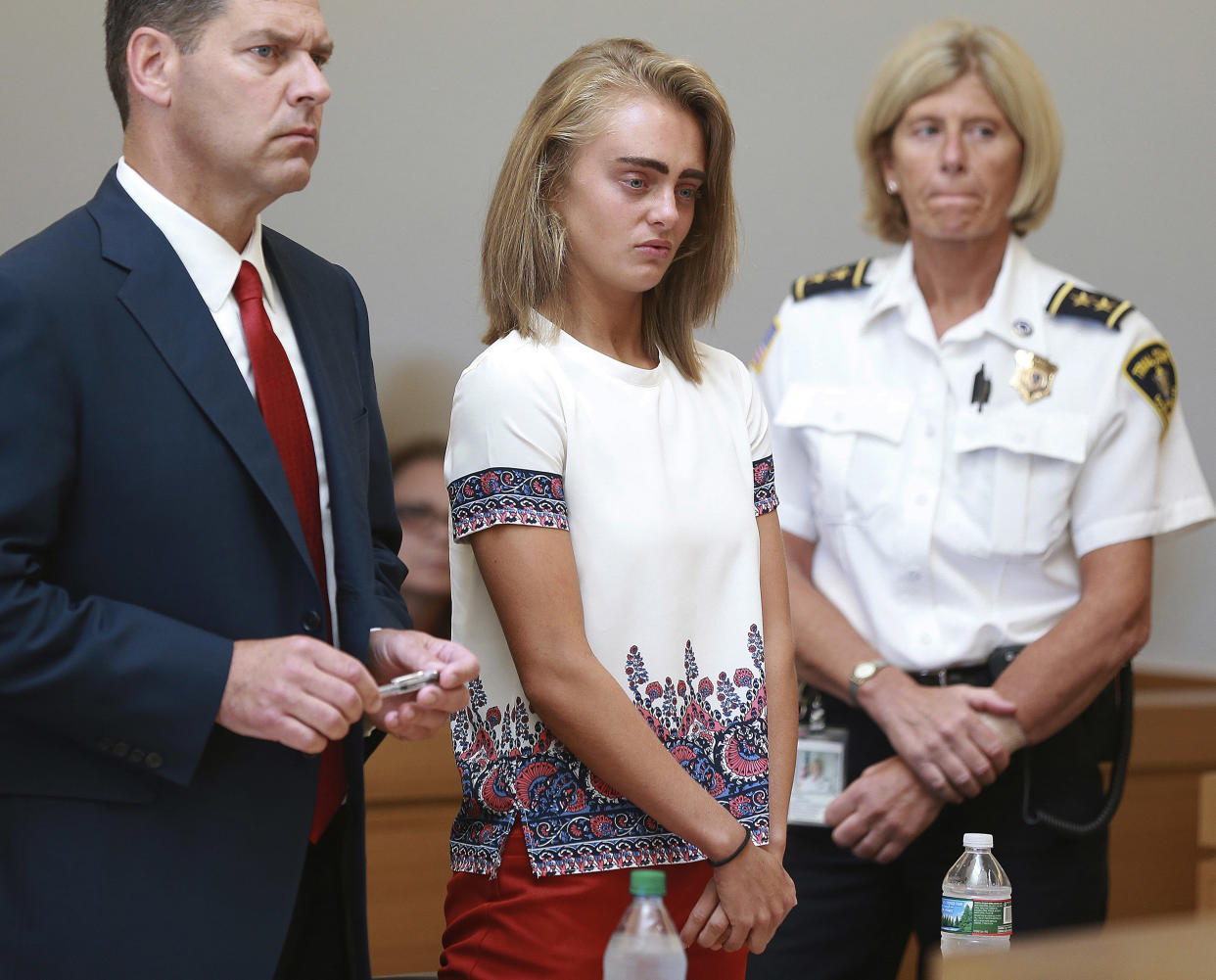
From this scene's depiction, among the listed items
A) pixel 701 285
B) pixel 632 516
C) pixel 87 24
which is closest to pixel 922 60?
pixel 701 285

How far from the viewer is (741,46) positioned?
4.14 metres

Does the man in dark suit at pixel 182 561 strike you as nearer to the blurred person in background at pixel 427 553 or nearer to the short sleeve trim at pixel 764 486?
the short sleeve trim at pixel 764 486

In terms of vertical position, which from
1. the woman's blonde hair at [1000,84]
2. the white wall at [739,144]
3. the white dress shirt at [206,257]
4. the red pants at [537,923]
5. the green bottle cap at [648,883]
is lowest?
the red pants at [537,923]

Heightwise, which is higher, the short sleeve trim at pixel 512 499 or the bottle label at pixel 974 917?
the short sleeve trim at pixel 512 499

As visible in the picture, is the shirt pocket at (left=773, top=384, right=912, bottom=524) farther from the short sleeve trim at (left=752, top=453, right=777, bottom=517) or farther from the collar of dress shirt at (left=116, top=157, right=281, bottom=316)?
the collar of dress shirt at (left=116, top=157, right=281, bottom=316)

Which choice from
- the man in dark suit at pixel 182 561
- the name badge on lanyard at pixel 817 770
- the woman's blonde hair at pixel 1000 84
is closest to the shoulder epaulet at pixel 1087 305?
the woman's blonde hair at pixel 1000 84

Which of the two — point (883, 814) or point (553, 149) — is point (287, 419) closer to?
point (553, 149)

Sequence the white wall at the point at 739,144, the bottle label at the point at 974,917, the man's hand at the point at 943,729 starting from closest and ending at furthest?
the bottle label at the point at 974,917 → the man's hand at the point at 943,729 → the white wall at the point at 739,144

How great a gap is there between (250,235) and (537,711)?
56 centimetres

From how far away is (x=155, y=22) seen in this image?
4.52ft

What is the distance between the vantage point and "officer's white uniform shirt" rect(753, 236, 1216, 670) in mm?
2248

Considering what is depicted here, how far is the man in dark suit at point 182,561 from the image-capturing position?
4.04ft

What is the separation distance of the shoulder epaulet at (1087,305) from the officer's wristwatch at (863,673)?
0.64m

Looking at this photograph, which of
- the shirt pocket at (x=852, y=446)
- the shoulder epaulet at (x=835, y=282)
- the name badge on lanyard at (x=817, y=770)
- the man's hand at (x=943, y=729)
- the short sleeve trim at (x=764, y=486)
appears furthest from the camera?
the shoulder epaulet at (x=835, y=282)
